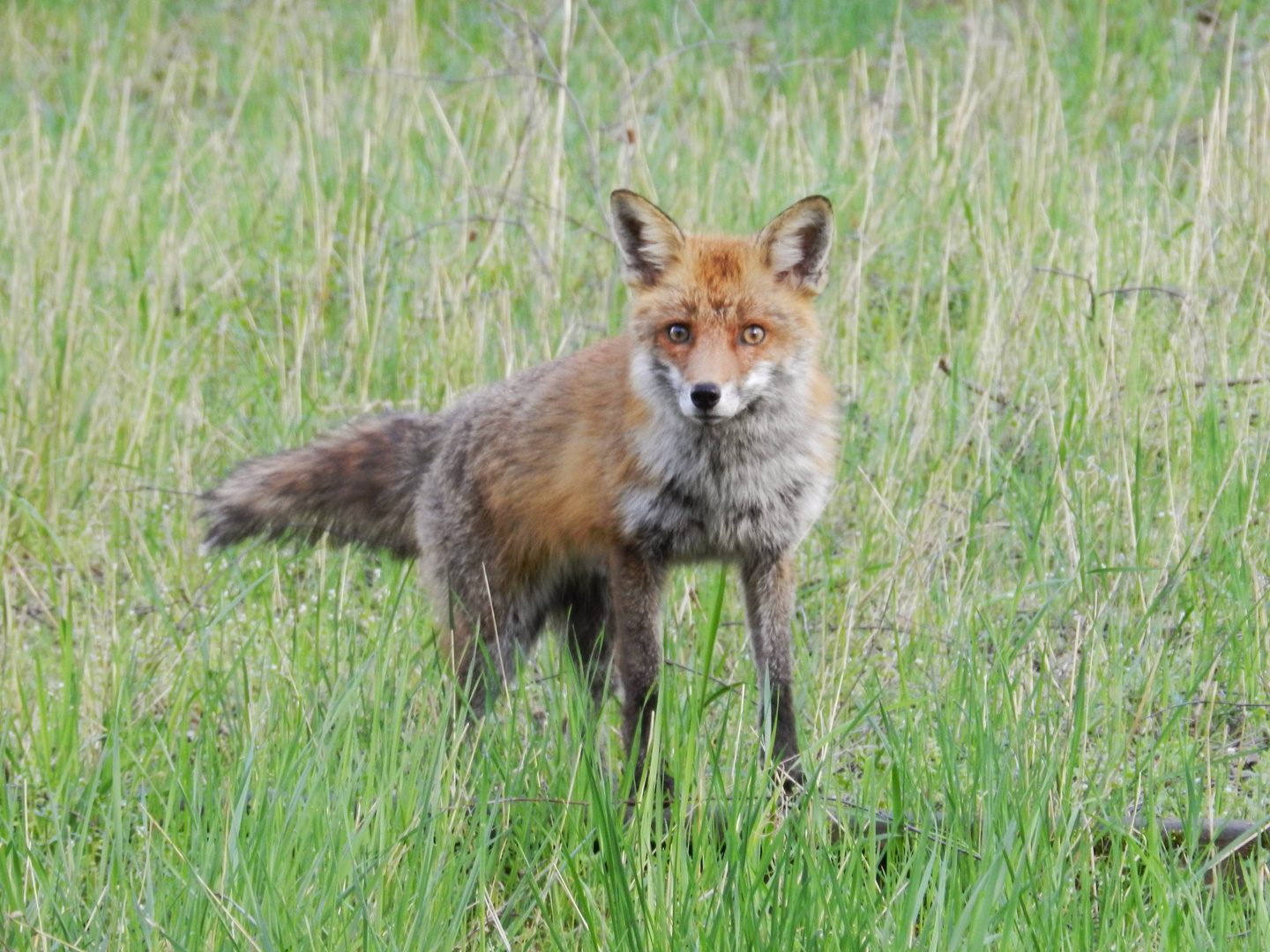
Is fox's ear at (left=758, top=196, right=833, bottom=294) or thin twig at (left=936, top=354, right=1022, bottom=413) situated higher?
fox's ear at (left=758, top=196, right=833, bottom=294)

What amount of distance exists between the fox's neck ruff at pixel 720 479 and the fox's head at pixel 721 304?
0.03m

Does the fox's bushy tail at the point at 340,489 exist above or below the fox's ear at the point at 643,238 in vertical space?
below

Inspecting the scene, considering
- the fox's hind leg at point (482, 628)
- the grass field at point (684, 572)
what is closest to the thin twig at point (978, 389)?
the grass field at point (684, 572)

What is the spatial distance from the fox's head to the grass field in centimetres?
70

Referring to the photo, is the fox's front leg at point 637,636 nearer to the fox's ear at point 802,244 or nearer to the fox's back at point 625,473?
the fox's back at point 625,473

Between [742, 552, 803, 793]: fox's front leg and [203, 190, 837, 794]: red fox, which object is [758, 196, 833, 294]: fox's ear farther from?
[742, 552, 803, 793]: fox's front leg

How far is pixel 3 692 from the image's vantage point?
4078 millimetres

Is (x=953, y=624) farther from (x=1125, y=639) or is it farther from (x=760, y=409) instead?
(x=760, y=409)

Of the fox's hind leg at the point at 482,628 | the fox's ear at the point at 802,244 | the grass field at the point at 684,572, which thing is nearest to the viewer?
the grass field at the point at 684,572

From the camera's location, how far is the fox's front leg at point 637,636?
408 centimetres

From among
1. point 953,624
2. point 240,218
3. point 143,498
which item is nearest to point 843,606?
point 953,624

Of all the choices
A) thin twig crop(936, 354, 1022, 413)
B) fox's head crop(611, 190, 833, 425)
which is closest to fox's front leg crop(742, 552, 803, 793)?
fox's head crop(611, 190, 833, 425)

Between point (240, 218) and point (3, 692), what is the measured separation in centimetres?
462

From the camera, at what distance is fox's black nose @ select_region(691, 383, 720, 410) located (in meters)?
3.85
